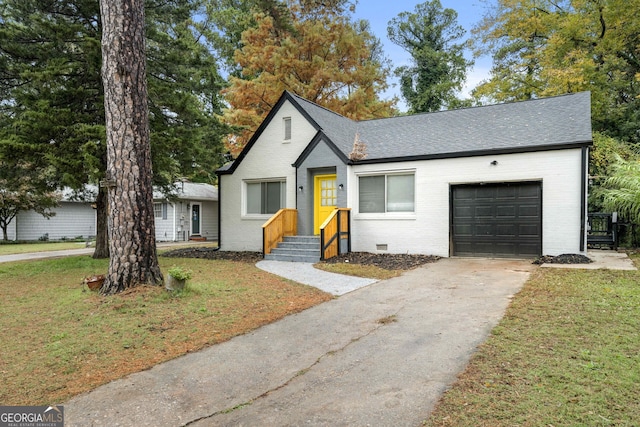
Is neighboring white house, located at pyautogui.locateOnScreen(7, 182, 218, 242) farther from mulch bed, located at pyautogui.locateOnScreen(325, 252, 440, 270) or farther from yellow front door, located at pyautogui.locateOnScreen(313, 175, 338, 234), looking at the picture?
mulch bed, located at pyautogui.locateOnScreen(325, 252, 440, 270)

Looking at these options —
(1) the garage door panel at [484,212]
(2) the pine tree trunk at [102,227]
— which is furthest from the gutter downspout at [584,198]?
(2) the pine tree trunk at [102,227]

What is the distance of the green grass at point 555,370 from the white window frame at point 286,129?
9.48 m

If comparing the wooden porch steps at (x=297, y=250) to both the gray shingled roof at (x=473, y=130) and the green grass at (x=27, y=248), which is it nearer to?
the gray shingled roof at (x=473, y=130)

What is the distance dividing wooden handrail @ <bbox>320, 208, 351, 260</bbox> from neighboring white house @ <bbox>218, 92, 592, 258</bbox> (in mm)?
353

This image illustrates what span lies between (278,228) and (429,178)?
4782mm

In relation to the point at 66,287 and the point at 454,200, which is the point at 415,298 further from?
the point at 66,287

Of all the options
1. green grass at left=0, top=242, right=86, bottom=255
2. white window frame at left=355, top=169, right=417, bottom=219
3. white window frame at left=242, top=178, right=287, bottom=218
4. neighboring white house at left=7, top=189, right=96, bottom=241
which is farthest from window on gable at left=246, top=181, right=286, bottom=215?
neighboring white house at left=7, top=189, right=96, bottom=241

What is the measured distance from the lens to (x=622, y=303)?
5.31 metres

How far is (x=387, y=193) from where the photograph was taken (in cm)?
1190

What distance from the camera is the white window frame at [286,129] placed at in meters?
13.3

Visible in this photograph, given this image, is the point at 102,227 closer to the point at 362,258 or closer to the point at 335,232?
the point at 335,232

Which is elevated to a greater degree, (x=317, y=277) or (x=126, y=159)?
(x=126, y=159)

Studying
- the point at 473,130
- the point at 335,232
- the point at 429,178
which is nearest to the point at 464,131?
the point at 473,130

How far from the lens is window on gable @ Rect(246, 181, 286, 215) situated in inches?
532
